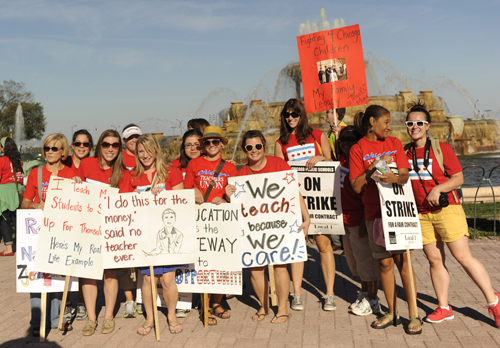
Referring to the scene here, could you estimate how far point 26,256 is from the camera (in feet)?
17.8

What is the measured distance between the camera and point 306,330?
5164mm

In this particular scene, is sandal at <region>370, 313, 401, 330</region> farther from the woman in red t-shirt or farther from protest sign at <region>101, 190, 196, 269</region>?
protest sign at <region>101, 190, 196, 269</region>

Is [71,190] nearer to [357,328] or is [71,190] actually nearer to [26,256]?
[26,256]

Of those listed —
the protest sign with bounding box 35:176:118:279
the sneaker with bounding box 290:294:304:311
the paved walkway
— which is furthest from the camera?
the sneaker with bounding box 290:294:304:311

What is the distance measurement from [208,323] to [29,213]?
7.32 feet

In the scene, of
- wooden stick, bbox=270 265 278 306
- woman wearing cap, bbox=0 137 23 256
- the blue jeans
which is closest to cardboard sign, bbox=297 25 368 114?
wooden stick, bbox=270 265 278 306

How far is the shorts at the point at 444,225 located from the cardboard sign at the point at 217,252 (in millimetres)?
1916

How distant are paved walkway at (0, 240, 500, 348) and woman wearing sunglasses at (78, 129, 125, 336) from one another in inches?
6.5

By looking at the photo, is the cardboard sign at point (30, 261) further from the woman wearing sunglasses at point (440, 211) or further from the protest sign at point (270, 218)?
the woman wearing sunglasses at point (440, 211)

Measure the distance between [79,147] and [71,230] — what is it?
1.03 meters

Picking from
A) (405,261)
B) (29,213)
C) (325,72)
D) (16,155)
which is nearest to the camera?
(405,261)

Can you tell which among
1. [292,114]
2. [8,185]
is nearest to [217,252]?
[292,114]

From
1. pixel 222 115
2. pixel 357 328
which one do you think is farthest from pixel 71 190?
pixel 222 115

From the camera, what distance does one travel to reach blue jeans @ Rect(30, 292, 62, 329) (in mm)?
5375
